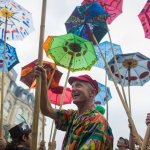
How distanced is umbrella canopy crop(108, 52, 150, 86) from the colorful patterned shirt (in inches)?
172

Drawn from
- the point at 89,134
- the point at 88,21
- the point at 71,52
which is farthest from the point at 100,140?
the point at 71,52

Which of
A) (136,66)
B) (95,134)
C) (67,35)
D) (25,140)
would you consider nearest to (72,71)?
(67,35)

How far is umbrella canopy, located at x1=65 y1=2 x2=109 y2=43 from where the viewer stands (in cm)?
632

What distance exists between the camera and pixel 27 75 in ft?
25.4

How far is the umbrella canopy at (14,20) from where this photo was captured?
6.96 m

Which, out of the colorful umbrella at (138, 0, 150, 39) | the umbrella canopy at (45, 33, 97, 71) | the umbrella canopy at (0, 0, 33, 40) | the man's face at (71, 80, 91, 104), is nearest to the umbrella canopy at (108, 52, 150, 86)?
the umbrella canopy at (45, 33, 97, 71)

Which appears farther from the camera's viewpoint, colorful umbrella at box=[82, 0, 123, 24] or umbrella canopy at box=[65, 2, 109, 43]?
colorful umbrella at box=[82, 0, 123, 24]

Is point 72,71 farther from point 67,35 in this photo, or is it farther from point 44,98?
point 44,98

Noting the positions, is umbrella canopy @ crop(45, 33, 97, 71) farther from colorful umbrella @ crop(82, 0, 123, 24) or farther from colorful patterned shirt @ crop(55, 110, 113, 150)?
colorful patterned shirt @ crop(55, 110, 113, 150)

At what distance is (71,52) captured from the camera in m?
6.98

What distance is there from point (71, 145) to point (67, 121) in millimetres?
394

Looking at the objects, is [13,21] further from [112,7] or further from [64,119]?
[64,119]

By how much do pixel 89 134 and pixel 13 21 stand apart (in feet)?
16.3

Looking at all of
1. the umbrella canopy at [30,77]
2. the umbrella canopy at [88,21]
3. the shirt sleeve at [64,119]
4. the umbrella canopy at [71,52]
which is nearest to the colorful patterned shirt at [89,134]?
the shirt sleeve at [64,119]
